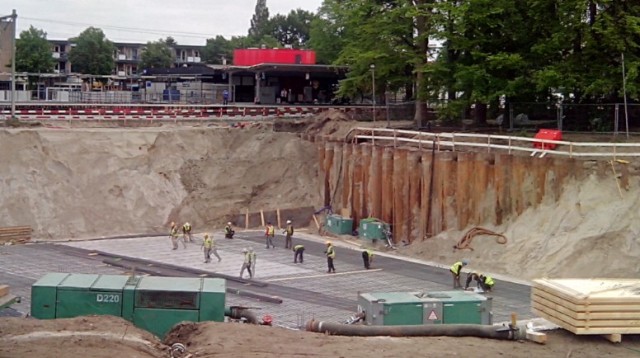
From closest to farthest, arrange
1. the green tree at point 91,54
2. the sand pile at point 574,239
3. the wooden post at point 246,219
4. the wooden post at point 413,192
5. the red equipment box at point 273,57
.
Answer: the sand pile at point 574,239, the wooden post at point 413,192, the wooden post at point 246,219, the red equipment box at point 273,57, the green tree at point 91,54

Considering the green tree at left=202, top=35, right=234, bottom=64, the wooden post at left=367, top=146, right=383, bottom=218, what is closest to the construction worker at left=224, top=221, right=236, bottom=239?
the wooden post at left=367, top=146, right=383, bottom=218

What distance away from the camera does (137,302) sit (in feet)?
74.5

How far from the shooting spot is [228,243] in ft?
138

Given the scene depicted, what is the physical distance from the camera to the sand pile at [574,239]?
32.5 metres

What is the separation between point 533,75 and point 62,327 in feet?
96.5

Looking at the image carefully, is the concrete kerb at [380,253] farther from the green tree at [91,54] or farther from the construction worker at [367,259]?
the green tree at [91,54]

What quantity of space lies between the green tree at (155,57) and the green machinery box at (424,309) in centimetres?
9583

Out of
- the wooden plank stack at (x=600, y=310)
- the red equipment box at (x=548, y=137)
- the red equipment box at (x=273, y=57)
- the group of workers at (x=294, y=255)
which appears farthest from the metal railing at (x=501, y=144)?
the red equipment box at (x=273, y=57)

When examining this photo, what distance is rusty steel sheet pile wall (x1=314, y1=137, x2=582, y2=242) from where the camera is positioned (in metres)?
36.2

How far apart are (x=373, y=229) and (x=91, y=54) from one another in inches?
2763

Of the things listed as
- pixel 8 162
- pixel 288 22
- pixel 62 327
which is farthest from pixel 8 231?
pixel 288 22

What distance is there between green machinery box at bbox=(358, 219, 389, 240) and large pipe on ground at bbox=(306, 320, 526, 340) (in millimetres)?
18606

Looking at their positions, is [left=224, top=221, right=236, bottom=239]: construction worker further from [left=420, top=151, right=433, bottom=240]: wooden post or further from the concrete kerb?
[left=420, top=151, right=433, bottom=240]: wooden post

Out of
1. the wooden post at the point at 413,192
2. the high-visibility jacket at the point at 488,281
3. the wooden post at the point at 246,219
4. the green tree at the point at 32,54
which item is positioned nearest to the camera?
the high-visibility jacket at the point at 488,281
